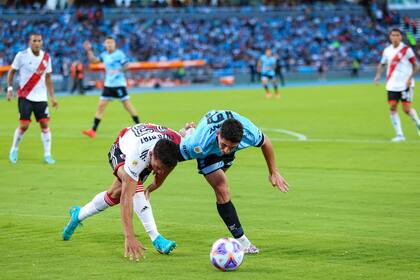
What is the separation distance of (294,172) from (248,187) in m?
1.90

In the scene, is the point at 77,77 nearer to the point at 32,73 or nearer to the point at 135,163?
the point at 32,73

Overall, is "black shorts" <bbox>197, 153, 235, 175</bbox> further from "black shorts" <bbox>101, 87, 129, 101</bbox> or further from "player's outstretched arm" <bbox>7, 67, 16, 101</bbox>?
"black shorts" <bbox>101, 87, 129, 101</bbox>

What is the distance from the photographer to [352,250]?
343 inches

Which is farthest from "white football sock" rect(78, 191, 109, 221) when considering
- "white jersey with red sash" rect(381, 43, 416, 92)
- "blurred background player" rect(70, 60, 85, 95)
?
"blurred background player" rect(70, 60, 85, 95)

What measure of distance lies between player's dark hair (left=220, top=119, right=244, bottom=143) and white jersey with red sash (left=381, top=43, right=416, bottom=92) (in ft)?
43.5

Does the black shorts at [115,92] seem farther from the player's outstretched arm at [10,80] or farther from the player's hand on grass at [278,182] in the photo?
the player's hand on grass at [278,182]

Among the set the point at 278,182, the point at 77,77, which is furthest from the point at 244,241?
the point at 77,77

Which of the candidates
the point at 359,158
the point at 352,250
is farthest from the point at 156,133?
the point at 359,158

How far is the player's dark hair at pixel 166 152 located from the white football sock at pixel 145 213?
1.03m

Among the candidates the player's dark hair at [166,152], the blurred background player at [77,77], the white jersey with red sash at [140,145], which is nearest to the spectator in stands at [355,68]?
the blurred background player at [77,77]

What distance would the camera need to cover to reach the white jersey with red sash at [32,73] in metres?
16.9

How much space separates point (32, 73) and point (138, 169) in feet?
30.7

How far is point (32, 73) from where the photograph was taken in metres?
16.9

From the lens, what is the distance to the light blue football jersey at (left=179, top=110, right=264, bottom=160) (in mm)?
8227
